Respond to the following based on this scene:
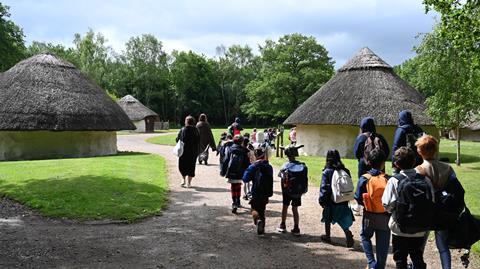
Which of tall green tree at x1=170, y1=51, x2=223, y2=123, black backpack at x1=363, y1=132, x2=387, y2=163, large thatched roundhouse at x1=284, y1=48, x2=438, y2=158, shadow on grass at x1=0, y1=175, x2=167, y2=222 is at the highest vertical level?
tall green tree at x1=170, y1=51, x2=223, y2=123

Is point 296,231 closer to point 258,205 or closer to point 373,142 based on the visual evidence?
point 258,205

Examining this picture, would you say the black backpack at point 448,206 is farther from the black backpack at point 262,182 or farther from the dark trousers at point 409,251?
the black backpack at point 262,182

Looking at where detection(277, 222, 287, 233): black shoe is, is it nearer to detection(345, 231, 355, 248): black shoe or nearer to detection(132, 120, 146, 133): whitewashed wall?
detection(345, 231, 355, 248): black shoe

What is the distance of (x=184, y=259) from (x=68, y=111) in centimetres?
1680

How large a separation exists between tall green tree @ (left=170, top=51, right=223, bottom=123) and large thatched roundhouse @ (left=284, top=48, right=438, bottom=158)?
4624 cm

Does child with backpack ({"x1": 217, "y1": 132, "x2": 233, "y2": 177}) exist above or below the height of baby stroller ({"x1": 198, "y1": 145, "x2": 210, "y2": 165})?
above

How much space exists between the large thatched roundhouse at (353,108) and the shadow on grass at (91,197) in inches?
512

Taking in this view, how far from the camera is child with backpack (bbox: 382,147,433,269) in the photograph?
176 inches

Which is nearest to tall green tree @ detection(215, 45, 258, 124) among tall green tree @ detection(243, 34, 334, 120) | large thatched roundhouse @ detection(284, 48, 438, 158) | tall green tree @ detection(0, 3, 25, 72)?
tall green tree @ detection(243, 34, 334, 120)

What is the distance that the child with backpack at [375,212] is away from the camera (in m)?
5.20

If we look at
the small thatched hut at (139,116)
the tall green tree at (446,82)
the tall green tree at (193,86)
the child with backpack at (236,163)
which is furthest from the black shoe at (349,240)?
the tall green tree at (193,86)

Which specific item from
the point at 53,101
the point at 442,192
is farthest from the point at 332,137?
the point at 442,192

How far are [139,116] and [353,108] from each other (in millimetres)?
Result: 34080

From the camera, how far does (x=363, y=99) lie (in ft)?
74.0
